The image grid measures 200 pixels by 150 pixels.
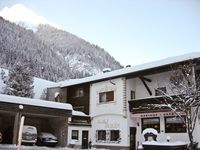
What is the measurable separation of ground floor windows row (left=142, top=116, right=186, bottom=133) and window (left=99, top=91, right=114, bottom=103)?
4093mm

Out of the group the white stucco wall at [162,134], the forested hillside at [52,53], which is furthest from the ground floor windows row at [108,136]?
the forested hillside at [52,53]

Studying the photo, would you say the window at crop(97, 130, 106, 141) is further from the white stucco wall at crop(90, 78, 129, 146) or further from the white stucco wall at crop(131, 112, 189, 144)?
the white stucco wall at crop(131, 112, 189, 144)

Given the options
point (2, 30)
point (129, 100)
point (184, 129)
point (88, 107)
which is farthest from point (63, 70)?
point (184, 129)

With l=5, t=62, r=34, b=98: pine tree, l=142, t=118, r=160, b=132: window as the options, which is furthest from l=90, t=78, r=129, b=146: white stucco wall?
l=5, t=62, r=34, b=98: pine tree

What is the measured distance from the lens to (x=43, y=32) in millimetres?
103938

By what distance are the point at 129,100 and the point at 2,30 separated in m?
48.8

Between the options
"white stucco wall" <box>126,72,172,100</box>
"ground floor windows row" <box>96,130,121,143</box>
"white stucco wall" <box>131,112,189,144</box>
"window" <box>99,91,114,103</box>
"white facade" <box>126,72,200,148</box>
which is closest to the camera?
"white stucco wall" <box>131,112,189,144</box>

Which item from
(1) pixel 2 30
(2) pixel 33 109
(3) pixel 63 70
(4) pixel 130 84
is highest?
(1) pixel 2 30

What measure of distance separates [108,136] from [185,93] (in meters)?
9.37

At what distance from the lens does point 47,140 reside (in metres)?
25.4

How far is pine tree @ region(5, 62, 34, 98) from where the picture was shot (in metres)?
35.7

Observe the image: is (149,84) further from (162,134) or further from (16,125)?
(16,125)

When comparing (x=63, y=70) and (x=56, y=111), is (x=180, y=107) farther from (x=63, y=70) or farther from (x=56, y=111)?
(x=63, y=70)

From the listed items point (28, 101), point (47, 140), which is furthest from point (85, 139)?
point (28, 101)
